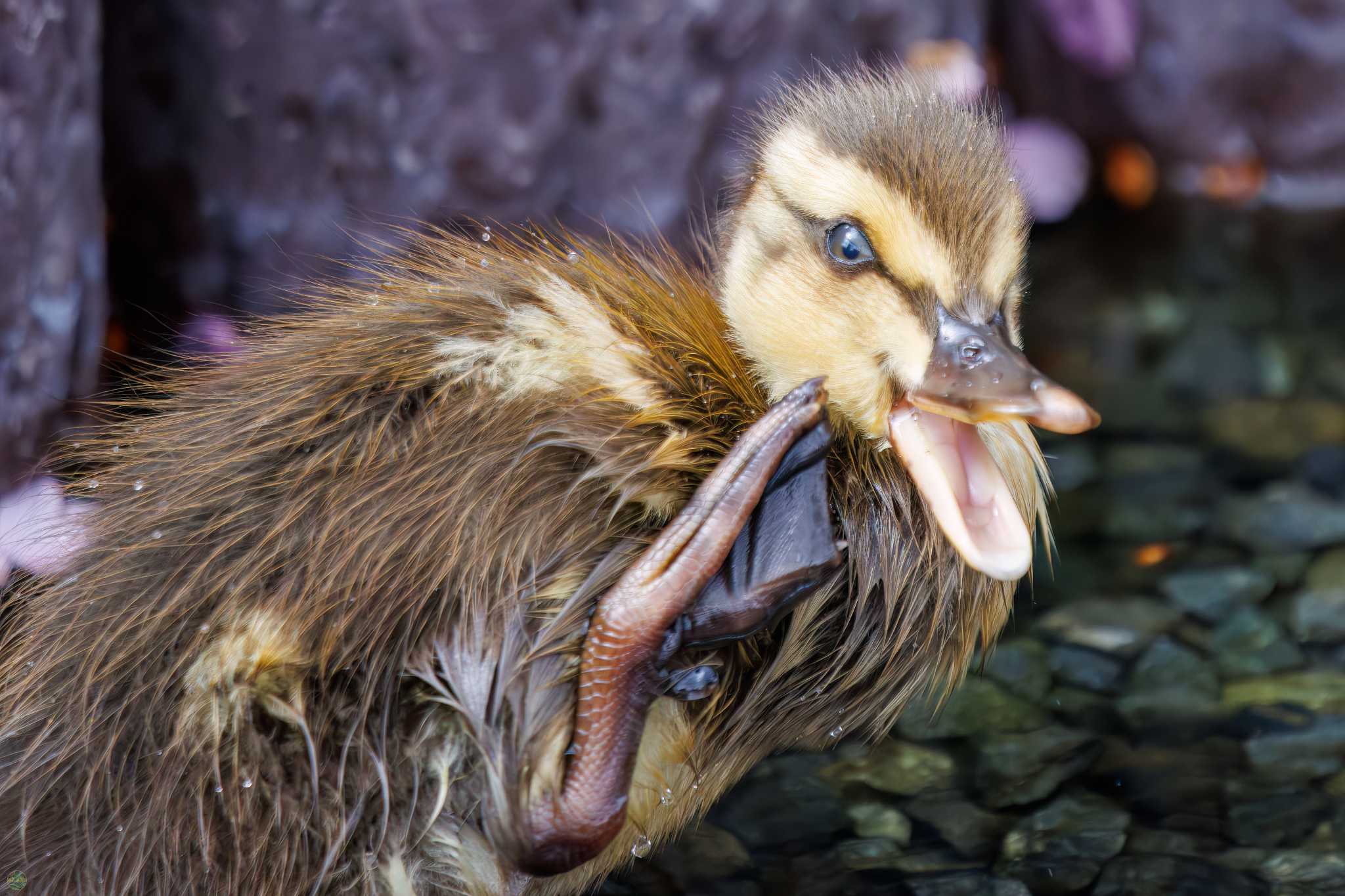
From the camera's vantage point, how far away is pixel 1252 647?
175 cm

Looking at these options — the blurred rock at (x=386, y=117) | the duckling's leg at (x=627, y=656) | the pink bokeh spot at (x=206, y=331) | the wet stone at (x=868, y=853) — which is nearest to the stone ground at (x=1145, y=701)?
the wet stone at (x=868, y=853)

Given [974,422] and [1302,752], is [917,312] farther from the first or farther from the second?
[1302,752]

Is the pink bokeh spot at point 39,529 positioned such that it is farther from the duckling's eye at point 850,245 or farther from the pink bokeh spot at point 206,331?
the duckling's eye at point 850,245

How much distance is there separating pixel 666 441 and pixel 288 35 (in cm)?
135

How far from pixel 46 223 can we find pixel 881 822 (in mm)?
1334

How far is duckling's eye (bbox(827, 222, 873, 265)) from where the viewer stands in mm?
1221

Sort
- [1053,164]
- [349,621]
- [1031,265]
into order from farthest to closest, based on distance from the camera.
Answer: [1053,164], [1031,265], [349,621]

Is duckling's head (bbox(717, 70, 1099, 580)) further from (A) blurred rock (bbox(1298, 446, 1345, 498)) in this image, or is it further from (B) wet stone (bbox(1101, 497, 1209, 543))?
(A) blurred rock (bbox(1298, 446, 1345, 498))

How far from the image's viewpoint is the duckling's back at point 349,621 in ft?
3.72

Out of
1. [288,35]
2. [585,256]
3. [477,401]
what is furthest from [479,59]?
[477,401]

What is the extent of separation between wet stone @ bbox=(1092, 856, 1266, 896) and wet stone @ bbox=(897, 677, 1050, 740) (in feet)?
0.84

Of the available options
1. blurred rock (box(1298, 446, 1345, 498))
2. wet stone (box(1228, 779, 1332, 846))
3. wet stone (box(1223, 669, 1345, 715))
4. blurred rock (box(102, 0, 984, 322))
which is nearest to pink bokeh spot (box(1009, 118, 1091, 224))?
blurred rock (box(102, 0, 984, 322))

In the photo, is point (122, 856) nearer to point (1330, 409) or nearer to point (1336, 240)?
point (1330, 409)


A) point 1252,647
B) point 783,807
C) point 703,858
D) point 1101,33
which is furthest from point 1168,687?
point 1101,33
